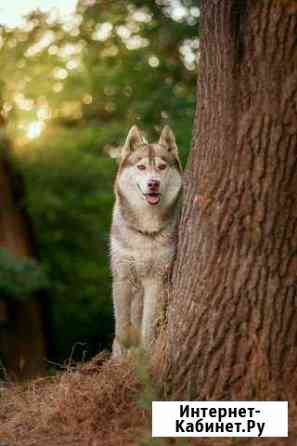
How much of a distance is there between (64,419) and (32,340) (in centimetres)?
1018

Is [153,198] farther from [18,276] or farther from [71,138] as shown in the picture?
[71,138]

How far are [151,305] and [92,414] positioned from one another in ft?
4.77

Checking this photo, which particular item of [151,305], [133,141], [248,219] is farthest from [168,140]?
[248,219]

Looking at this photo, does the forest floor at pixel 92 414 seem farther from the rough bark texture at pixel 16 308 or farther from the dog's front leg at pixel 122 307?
the rough bark texture at pixel 16 308

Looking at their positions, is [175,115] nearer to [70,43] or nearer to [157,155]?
[70,43]

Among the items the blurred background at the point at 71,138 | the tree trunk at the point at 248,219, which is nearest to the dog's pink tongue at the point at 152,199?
→ the tree trunk at the point at 248,219

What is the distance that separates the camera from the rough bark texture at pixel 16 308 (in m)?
15.7

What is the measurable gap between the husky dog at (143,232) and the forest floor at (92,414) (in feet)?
2.51

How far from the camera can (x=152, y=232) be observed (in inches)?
279

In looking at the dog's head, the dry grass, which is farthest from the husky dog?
the dry grass

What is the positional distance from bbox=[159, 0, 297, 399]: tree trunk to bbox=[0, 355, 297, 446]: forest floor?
33 cm

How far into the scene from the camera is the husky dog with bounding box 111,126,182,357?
7.03 m

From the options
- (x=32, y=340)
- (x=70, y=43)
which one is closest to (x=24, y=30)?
(x=70, y=43)

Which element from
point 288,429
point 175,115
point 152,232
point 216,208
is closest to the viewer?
point 288,429
